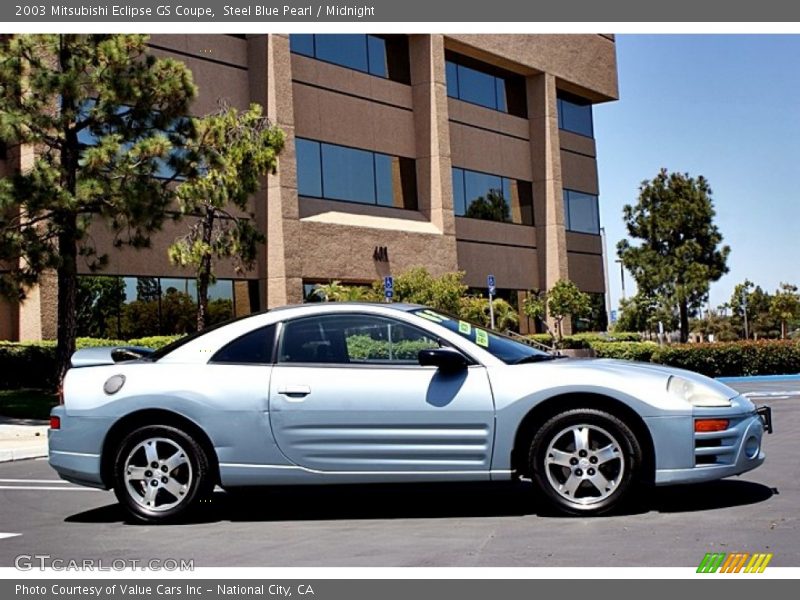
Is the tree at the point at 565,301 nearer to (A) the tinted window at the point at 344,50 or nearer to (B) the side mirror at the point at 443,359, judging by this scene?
Result: (A) the tinted window at the point at 344,50

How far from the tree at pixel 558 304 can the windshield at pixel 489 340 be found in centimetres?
A: 3375

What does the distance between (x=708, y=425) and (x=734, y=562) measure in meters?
1.65

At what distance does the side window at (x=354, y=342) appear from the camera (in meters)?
7.65

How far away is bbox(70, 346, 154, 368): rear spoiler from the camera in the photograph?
8.28 m

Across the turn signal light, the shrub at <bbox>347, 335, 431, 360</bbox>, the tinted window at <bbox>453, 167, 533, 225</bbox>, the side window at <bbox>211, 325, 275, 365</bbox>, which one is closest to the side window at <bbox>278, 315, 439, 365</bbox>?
the shrub at <bbox>347, 335, 431, 360</bbox>

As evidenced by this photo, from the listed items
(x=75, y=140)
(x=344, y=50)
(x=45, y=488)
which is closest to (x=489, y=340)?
(x=45, y=488)

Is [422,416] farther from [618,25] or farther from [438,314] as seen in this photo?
[618,25]

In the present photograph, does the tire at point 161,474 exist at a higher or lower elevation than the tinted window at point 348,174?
lower

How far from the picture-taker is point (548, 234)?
45.3 m

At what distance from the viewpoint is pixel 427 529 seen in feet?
23.0

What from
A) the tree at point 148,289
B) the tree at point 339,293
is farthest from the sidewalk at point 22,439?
the tree at point 339,293

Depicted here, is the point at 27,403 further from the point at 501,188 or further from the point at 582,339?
the point at 501,188
